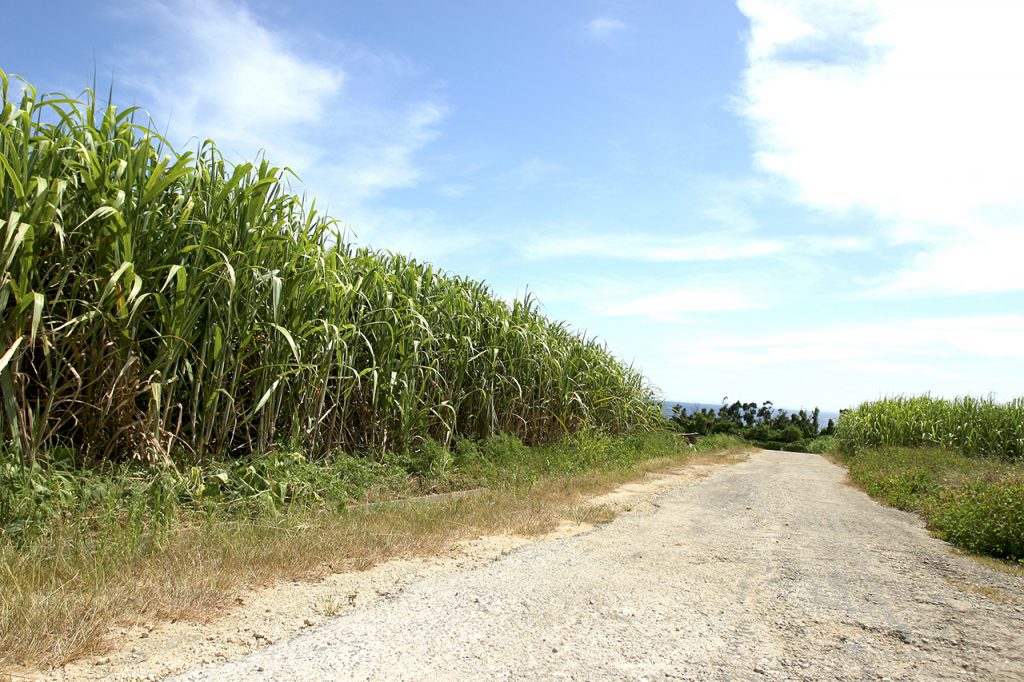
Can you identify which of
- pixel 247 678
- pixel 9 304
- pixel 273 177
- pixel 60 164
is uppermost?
pixel 273 177

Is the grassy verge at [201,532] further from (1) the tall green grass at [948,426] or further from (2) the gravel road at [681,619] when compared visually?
(1) the tall green grass at [948,426]

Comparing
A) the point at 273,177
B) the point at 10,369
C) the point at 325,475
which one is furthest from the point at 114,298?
the point at 325,475

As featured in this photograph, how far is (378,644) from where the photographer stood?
2936 mm

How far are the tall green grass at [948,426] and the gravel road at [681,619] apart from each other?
55.7ft

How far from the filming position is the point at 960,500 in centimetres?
809

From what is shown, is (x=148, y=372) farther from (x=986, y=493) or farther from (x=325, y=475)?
(x=986, y=493)

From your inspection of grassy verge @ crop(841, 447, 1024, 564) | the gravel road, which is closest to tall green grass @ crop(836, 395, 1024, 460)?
grassy verge @ crop(841, 447, 1024, 564)

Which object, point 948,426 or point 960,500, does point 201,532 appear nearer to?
point 960,500

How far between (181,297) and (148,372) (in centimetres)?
56

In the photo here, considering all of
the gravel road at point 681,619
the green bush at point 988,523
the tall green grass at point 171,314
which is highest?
the tall green grass at point 171,314

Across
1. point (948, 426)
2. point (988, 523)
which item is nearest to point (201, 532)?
point (988, 523)

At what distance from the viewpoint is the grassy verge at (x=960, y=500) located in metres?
5.97

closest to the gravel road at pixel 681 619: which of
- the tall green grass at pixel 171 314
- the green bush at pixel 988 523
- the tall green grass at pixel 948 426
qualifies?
the green bush at pixel 988 523

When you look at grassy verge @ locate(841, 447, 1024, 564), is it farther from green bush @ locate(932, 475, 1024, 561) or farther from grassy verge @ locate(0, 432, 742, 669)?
grassy verge @ locate(0, 432, 742, 669)
